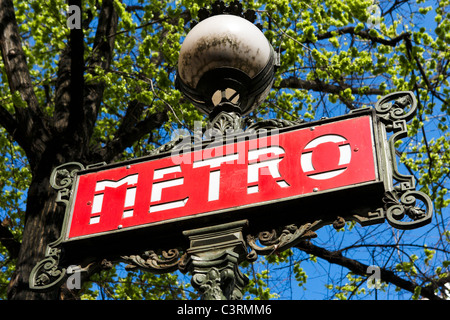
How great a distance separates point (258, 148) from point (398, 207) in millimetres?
701

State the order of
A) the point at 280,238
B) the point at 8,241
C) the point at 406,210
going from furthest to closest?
the point at 8,241 → the point at 280,238 → the point at 406,210

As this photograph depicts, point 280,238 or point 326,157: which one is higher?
point 326,157

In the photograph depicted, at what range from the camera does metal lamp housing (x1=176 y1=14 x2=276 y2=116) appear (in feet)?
11.7

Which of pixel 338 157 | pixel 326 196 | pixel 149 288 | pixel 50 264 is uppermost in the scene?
pixel 149 288

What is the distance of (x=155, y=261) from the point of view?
116 inches

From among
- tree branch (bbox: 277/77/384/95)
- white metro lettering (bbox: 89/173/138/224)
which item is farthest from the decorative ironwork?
tree branch (bbox: 277/77/384/95)

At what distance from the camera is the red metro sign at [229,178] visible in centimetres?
277

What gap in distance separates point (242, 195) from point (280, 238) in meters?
0.25

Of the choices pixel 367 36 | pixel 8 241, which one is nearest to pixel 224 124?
pixel 8 241

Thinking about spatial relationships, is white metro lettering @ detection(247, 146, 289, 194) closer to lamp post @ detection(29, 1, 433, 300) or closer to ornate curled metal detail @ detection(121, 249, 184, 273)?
lamp post @ detection(29, 1, 433, 300)

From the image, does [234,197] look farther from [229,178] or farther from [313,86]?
[313,86]

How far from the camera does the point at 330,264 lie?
9875 mm

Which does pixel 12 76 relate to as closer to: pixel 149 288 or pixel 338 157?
pixel 149 288
